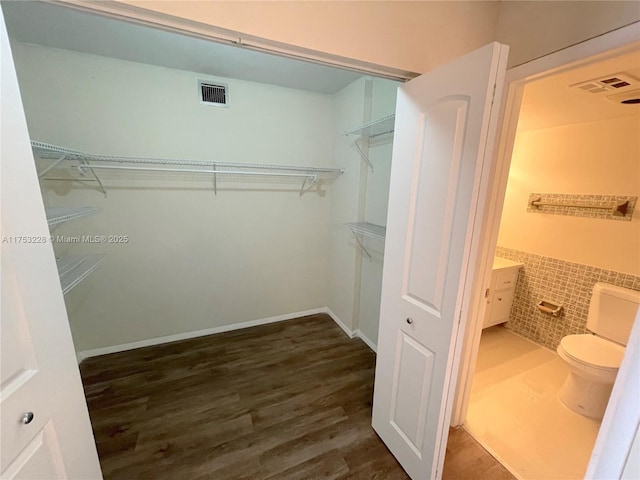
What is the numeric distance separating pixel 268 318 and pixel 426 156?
248 cm

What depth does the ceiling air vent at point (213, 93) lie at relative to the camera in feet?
7.63

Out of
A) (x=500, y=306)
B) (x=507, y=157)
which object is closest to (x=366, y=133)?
(x=507, y=157)

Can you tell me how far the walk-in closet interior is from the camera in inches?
76.3

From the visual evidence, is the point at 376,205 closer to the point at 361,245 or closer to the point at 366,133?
the point at 361,245

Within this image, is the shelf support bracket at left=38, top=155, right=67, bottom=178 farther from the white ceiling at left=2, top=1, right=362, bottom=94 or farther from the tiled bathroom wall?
the tiled bathroom wall

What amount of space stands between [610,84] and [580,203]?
125 centimetres

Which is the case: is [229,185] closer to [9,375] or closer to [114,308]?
[114,308]

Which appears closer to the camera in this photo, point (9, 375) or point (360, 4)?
point (9, 375)

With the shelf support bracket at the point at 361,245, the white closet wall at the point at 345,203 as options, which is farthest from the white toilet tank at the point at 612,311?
the white closet wall at the point at 345,203

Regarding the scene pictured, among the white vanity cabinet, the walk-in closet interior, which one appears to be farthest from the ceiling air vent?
the white vanity cabinet

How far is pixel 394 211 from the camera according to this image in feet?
4.63

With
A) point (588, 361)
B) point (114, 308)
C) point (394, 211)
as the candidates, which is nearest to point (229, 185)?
point (114, 308)

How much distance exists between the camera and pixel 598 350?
190cm

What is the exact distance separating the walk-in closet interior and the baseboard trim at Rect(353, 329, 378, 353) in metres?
0.02
